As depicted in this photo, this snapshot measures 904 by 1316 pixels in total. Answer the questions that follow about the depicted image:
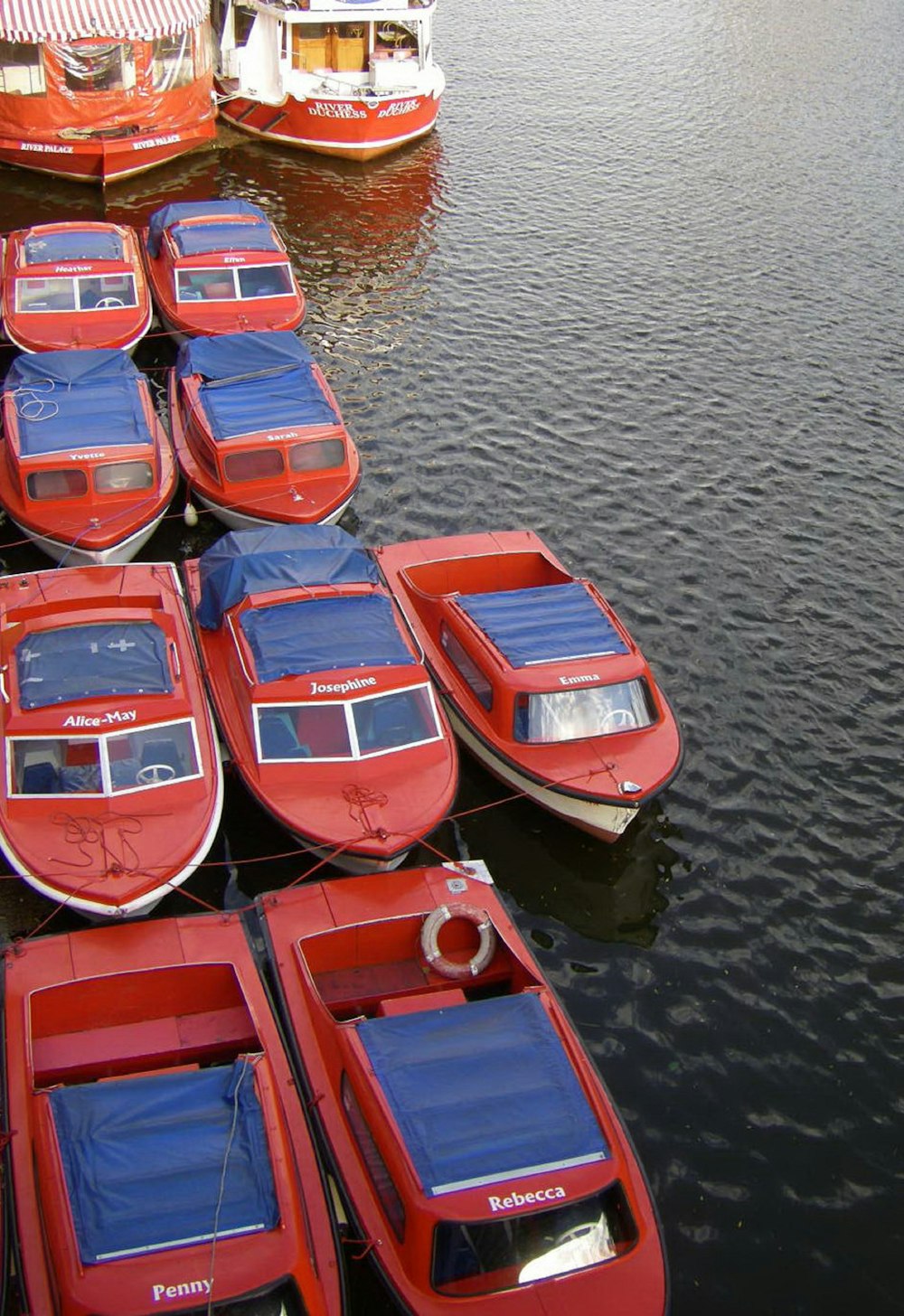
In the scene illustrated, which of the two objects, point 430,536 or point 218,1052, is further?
point 430,536

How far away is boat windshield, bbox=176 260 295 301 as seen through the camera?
29203 millimetres

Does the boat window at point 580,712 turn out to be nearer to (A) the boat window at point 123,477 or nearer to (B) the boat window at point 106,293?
(A) the boat window at point 123,477

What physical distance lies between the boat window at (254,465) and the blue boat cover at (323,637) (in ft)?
16.6

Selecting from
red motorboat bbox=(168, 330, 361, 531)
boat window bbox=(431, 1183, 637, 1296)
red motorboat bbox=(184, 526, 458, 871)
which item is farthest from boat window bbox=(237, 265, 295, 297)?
boat window bbox=(431, 1183, 637, 1296)

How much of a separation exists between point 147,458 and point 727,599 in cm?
1177

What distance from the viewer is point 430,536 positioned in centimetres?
2581

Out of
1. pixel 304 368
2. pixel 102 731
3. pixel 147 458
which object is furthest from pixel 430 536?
pixel 102 731

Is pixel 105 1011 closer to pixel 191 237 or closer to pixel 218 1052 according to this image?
pixel 218 1052

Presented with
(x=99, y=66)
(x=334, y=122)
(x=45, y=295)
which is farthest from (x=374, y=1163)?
(x=334, y=122)

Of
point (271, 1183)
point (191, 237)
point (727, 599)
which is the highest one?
point (191, 237)

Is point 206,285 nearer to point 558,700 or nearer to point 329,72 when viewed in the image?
point 558,700

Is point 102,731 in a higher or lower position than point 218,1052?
higher

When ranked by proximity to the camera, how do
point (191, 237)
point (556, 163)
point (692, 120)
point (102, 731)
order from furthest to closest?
1. point (692, 120)
2. point (556, 163)
3. point (191, 237)
4. point (102, 731)

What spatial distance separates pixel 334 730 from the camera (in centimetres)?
1809
